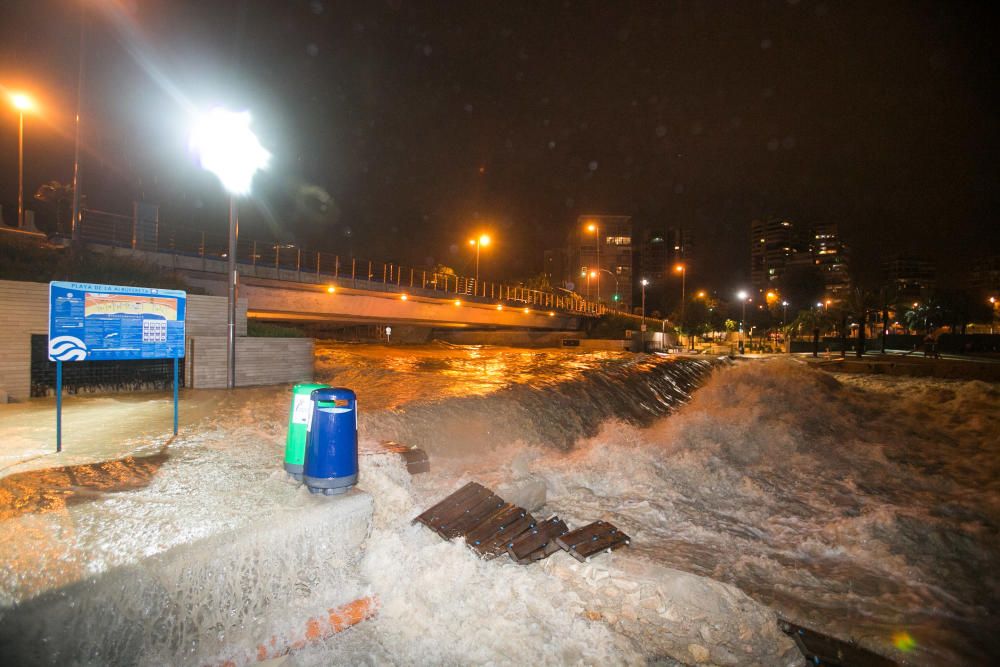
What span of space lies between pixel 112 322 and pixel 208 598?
4.15 metres

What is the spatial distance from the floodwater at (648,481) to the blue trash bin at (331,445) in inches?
20.7

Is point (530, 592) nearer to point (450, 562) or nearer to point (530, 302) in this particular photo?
point (450, 562)

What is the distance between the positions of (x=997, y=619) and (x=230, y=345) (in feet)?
→ 46.5

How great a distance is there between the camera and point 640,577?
17.8ft

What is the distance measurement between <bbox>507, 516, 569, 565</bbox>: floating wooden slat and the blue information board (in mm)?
4726

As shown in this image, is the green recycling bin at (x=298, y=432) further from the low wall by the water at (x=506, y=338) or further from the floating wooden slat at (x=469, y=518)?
the low wall by the water at (x=506, y=338)

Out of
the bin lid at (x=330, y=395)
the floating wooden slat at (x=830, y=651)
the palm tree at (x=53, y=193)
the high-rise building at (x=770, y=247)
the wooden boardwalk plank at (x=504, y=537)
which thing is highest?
the high-rise building at (x=770, y=247)

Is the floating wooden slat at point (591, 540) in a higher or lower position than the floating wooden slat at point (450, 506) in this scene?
lower

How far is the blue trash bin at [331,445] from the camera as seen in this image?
4.56 metres

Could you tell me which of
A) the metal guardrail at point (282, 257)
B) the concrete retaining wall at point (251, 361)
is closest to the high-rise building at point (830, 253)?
the metal guardrail at point (282, 257)

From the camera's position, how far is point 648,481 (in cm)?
996

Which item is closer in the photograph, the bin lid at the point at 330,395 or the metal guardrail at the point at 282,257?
the bin lid at the point at 330,395

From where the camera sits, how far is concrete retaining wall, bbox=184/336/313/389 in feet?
40.9

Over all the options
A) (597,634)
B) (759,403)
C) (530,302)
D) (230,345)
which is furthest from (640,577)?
(530,302)
